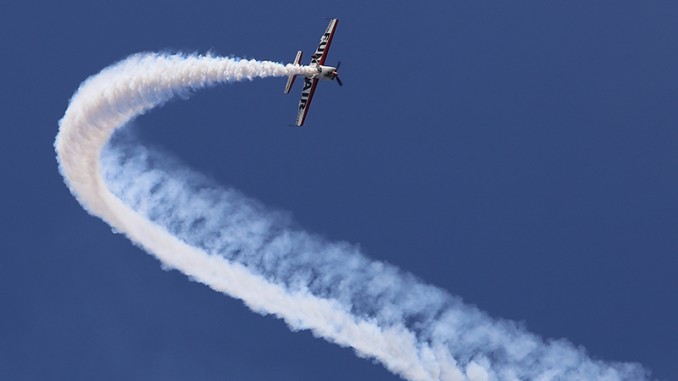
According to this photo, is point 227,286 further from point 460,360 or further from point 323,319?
point 460,360

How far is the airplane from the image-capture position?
267 ft

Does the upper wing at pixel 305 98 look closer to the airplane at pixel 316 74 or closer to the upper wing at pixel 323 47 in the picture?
the airplane at pixel 316 74

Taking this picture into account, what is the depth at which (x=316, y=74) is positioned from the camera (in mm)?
81562

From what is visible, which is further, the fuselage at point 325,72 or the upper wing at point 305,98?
the upper wing at point 305,98

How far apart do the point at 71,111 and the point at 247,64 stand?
9146mm

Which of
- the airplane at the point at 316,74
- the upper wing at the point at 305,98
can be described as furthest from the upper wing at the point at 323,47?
the upper wing at the point at 305,98

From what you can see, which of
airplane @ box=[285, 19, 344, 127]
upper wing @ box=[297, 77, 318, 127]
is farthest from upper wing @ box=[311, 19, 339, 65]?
upper wing @ box=[297, 77, 318, 127]

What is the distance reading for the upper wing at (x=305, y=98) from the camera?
82875mm

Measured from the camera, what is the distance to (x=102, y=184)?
74688mm

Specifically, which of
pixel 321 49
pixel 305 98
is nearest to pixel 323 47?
pixel 321 49

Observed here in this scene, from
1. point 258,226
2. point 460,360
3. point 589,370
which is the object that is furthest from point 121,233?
point 589,370

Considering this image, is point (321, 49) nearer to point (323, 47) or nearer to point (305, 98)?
point (323, 47)

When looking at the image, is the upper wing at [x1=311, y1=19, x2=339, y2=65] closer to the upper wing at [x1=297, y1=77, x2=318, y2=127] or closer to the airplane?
the airplane

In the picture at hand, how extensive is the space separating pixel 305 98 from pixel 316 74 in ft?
6.53
